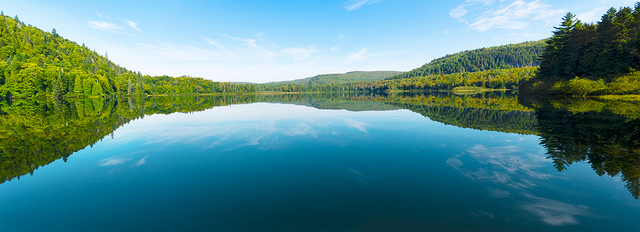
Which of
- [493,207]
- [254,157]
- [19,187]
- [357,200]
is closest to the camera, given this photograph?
[493,207]

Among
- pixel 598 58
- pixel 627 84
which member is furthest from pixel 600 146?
pixel 598 58

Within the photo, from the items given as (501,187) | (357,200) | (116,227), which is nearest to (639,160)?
(501,187)

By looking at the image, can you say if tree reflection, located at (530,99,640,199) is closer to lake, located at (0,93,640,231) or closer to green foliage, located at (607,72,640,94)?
lake, located at (0,93,640,231)

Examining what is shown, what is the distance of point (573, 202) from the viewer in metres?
7.11

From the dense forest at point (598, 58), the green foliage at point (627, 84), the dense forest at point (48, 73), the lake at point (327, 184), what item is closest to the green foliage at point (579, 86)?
the dense forest at point (598, 58)

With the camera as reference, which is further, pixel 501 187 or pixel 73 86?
pixel 73 86

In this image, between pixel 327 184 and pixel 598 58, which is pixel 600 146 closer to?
pixel 327 184

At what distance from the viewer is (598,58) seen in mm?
50844

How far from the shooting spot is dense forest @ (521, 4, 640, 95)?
44969 mm

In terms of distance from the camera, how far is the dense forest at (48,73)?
80688 millimetres

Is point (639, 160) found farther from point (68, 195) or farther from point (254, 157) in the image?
point (68, 195)

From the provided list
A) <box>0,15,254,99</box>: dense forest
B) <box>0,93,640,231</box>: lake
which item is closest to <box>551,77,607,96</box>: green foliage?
<box>0,93,640,231</box>: lake

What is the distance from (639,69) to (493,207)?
68.1 m

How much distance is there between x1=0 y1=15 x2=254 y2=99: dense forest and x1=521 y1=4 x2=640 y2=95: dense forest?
158 m
